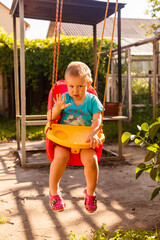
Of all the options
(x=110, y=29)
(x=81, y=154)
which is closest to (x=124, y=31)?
(x=110, y=29)

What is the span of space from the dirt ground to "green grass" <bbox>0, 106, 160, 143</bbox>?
6.71ft

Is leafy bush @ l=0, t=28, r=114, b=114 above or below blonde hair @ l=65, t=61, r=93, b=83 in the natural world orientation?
above

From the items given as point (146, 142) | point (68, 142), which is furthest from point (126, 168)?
point (68, 142)

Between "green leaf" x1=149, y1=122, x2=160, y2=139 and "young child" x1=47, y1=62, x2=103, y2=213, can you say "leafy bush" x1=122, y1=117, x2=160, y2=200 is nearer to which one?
"green leaf" x1=149, y1=122, x2=160, y2=139

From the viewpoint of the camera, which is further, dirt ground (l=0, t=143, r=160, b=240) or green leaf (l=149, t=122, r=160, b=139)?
dirt ground (l=0, t=143, r=160, b=240)

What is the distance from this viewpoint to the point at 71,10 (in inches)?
204

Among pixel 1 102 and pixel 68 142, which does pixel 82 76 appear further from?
pixel 1 102

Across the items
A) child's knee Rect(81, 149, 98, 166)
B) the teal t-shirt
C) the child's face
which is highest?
the child's face

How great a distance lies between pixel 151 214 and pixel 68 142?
1.51 metres

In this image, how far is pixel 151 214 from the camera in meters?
3.08

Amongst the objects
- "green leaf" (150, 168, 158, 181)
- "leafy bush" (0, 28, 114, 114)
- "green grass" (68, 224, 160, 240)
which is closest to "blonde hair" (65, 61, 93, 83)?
"green leaf" (150, 168, 158, 181)

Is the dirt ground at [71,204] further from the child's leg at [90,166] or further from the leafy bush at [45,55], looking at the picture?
the leafy bush at [45,55]

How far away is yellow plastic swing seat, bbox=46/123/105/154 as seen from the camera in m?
2.06

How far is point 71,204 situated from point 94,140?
151 centimetres
